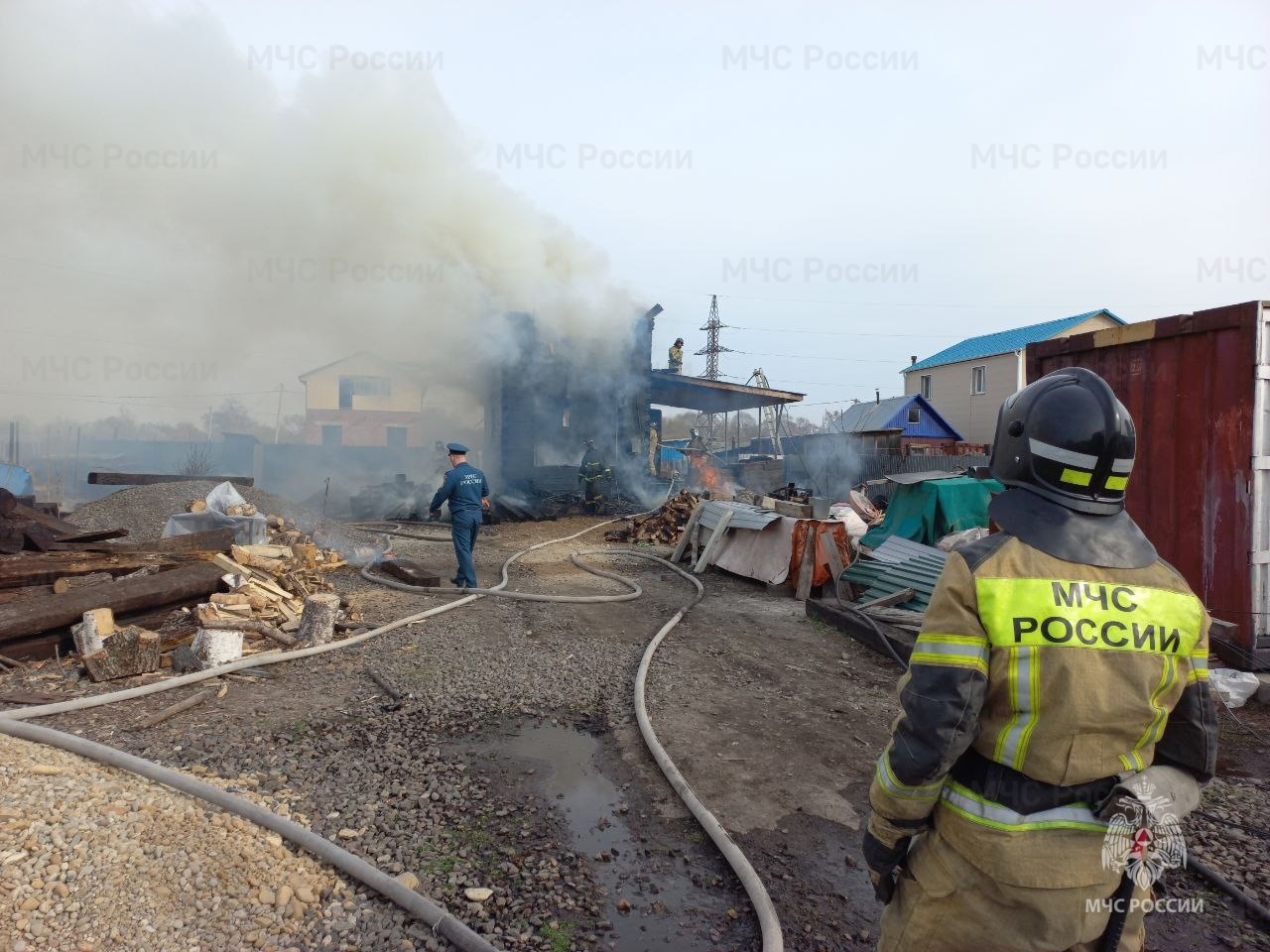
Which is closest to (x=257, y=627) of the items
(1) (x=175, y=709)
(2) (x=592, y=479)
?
(1) (x=175, y=709)

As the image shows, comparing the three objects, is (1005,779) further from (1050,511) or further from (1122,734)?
(1050,511)

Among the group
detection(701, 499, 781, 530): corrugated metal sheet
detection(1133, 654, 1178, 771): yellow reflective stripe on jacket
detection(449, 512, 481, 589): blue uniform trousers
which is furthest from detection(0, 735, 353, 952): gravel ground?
detection(701, 499, 781, 530): corrugated metal sheet

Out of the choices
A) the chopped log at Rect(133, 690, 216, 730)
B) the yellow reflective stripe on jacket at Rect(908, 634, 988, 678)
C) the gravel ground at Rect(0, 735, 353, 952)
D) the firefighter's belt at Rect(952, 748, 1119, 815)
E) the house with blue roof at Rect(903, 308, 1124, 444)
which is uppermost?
the house with blue roof at Rect(903, 308, 1124, 444)

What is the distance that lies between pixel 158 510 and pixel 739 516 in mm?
8647

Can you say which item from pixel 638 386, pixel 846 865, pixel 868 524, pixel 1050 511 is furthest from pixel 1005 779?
pixel 638 386

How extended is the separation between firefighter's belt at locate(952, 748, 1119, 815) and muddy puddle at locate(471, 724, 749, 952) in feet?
4.87

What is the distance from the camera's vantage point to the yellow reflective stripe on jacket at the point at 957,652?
138cm

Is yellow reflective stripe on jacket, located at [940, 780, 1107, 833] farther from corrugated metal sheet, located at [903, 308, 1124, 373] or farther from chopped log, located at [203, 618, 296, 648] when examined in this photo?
corrugated metal sheet, located at [903, 308, 1124, 373]

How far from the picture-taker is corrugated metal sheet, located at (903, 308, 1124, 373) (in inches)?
1019

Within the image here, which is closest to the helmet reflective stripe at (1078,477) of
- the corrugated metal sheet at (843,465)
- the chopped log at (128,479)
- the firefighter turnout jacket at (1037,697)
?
the firefighter turnout jacket at (1037,697)

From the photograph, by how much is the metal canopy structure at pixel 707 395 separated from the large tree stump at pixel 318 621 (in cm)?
1493

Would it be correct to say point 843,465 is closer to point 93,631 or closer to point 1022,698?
point 93,631

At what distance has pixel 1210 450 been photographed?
17.3ft

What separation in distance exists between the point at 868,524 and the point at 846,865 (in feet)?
28.8
